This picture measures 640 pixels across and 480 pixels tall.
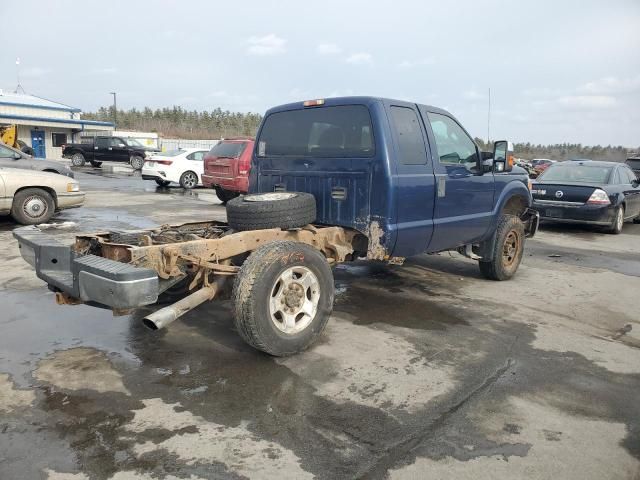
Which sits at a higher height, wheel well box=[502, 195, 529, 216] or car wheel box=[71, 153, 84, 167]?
car wheel box=[71, 153, 84, 167]

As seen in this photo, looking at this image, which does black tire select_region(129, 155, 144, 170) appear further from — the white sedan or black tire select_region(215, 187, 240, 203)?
black tire select_region(215, 187, 240, 203)

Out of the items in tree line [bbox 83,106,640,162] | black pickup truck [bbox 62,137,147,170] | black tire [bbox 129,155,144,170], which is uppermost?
tree line [bbox 83,106,640,162]

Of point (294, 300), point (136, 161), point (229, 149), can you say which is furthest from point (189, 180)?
point (294, 300)

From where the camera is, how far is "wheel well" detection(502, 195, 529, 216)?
709 centimetres

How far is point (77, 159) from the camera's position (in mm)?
31625

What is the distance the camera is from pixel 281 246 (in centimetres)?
407

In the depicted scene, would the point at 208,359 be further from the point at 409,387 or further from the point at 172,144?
the point at 172,144

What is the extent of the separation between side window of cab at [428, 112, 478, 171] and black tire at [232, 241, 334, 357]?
2069 millimetres

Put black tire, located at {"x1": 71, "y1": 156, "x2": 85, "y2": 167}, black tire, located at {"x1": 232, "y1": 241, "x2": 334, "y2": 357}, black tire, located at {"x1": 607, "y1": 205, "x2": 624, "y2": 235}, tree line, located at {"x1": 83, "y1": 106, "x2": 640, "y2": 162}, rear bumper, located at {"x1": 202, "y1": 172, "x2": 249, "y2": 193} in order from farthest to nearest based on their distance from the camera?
tree line, located at {"x1": 83, "y1": 106, "x2": 640, "y2": 162}
black tire, located at {"x1": 71, "y1": 156, "x2": 85, "y2": 167}
rear bumper, located at {"x1": 202, "y1": 172, "x2": 249, "y2": 193}
black tire, located at {"x1": 607, "y1": 205, "x2": 624, "y2": 235}
black tire, located at {"x1": 232, "y1": 241, "x2": 334, "y2": 357}

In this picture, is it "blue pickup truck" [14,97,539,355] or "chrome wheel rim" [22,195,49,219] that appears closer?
"blue pickup truck" [14,97,539,355]

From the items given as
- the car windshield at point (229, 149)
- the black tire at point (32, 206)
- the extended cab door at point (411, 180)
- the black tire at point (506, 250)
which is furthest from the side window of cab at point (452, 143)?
the car windshield at point (229, 149)

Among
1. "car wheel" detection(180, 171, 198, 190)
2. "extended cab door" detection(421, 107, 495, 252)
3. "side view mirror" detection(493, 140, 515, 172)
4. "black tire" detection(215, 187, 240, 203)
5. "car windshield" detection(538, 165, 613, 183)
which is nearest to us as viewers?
"extended cab door" detection(421, 107, 495, 252)

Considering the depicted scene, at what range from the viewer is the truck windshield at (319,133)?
16.3ft

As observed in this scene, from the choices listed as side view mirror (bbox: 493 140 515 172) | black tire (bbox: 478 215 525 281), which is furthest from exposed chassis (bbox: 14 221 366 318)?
black tire (bbox: 478 215 525 281)
